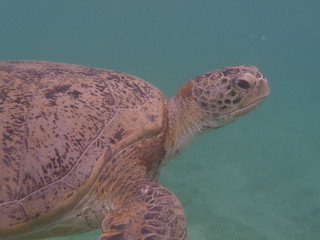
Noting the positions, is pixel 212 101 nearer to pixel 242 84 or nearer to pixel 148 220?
pixel 242 84

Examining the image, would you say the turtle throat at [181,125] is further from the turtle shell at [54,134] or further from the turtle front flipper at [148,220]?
the turtle front flipper at [148,220]

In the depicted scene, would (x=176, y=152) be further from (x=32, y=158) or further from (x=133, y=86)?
(x=32, y=158)

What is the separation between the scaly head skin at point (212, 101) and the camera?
241 centimetres

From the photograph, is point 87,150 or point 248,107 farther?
point 248,107

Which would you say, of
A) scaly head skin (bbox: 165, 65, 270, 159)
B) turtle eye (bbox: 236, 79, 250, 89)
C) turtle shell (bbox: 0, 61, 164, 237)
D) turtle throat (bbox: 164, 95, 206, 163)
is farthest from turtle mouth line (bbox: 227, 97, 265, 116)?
turtle shell (bbox: 0, 61, 164, 237)

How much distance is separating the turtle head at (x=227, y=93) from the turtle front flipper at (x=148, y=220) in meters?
0.94

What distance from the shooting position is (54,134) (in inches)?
72.9

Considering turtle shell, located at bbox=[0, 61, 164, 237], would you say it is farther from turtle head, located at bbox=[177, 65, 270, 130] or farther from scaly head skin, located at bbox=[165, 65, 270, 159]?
turtle head, located at bbox=[177, 65, 270, 130]

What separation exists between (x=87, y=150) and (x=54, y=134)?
241 millimetres

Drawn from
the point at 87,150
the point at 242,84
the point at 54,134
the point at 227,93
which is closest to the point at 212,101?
the point at 227,93

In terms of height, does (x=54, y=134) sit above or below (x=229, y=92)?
below

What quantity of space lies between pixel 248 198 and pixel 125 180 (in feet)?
16.1

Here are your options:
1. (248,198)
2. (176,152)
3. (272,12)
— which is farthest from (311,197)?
(272,12)

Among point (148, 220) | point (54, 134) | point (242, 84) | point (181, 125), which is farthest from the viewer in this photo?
point (181, 125)
